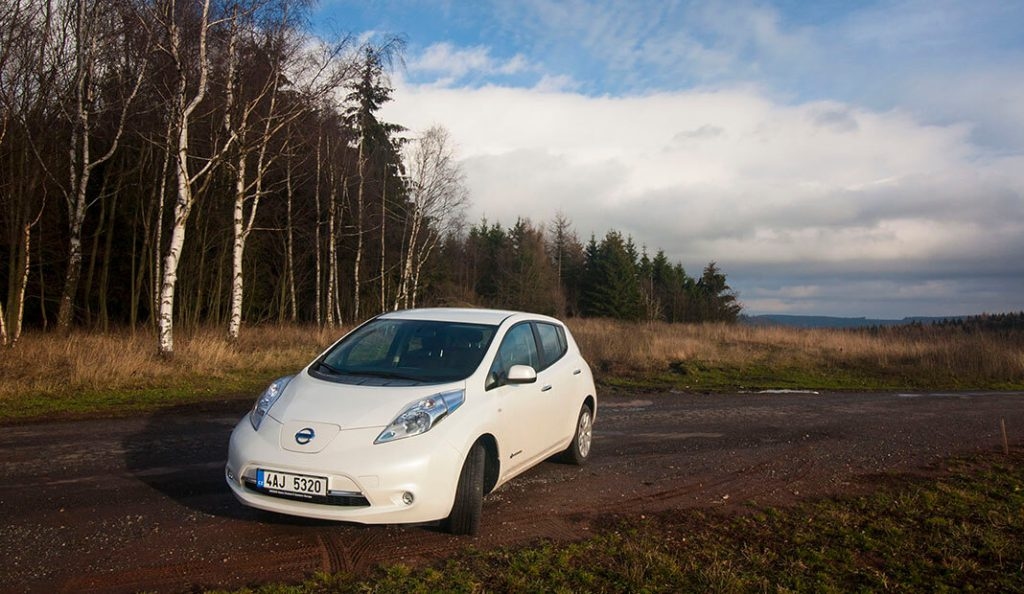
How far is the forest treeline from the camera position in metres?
17.1

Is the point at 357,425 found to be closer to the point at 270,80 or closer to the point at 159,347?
the point at 159,347

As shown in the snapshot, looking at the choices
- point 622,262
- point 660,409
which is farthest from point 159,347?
point 622,262

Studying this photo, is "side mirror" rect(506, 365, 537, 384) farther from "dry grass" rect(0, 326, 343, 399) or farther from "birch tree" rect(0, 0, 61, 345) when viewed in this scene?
"birch tree" rect(0, 0, 61, 345)

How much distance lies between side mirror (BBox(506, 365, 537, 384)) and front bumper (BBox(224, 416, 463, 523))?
1.03 meters

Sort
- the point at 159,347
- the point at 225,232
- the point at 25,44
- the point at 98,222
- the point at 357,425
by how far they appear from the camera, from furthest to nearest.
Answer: the point at 225,232, the point at 98,222, the point at 25,44, the point at 159,347, the point at 357,425

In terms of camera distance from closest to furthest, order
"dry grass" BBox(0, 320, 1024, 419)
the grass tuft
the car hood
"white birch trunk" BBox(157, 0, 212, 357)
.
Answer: the grass tuft, the car hood, "dry grass" BBox(0, 320, 1024, 419), "white birch trunk" BBox(157, 0, 212, 357)

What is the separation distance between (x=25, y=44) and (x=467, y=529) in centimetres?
1785

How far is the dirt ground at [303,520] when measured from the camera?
4680 mm

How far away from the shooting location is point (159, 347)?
1559 cm

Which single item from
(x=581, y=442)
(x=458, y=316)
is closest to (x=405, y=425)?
(x=458, y=316)

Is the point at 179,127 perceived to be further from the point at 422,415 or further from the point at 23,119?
the point at 422,415

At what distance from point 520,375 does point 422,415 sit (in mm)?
1097

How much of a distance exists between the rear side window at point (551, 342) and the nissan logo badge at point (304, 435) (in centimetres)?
277

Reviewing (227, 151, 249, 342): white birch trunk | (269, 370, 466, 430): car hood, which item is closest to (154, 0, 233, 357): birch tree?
(227, 151, 249, 342): white birch trunk
